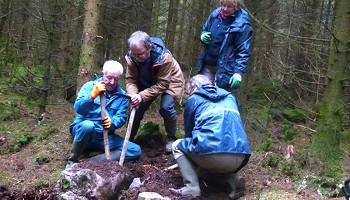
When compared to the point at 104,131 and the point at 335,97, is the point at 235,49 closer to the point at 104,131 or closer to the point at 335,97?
the point at 335,97

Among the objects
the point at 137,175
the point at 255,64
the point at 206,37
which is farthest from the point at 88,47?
the point at 255,64

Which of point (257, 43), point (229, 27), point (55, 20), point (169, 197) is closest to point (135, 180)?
point (169, 197)

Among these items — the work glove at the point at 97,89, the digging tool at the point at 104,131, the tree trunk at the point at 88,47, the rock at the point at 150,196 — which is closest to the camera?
the rock at the point at 150,196

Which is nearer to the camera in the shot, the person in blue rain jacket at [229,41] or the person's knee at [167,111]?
the person in blue rain jacket at [229,41]

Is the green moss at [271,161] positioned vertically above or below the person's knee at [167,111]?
A: below

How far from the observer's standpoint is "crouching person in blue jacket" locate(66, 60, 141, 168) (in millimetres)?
4986

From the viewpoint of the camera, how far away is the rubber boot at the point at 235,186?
456 cm

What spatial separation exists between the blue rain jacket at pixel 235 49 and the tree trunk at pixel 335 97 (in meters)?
1.32

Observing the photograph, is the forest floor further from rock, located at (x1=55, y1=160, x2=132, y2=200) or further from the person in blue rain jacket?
the person in blue rain jacket

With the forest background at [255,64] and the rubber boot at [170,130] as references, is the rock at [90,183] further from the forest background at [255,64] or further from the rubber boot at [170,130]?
the forest background at [255,64]

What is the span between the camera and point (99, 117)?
5.32 metres

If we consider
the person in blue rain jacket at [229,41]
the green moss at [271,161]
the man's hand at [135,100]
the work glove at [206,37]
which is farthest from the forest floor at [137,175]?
the work glove at [206,37]

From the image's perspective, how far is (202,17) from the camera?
12469mm

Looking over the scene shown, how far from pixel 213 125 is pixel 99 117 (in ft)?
5.63
